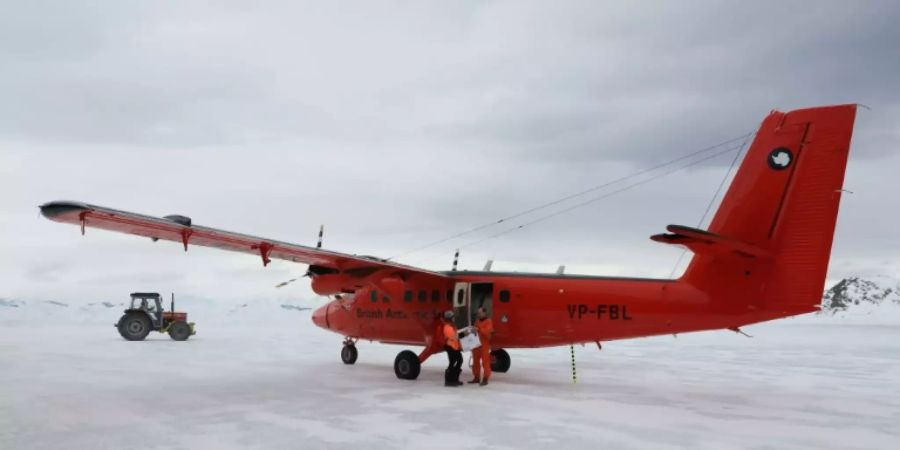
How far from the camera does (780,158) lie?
13078mm

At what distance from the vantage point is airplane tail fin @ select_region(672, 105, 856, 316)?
40.4 feet

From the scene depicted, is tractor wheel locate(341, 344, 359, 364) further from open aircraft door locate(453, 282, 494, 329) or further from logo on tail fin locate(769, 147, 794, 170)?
logo on tail fin locate(769, 147, 794, 170)

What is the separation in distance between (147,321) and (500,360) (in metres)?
20.9

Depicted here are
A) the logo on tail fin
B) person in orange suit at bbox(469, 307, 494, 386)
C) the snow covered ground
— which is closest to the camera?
the snow covered ground

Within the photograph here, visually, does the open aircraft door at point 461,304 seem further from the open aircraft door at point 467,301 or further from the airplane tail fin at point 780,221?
the airplane tail fin at point 780,221

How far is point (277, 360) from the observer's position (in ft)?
70.9

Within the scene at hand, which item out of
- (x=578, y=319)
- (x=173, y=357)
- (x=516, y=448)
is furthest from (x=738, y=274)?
(x=173, y=357)

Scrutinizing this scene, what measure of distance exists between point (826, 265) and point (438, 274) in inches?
351

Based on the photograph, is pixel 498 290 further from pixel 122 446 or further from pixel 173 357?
pixel 173 357

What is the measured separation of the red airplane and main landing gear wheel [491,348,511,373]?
5.99 feet

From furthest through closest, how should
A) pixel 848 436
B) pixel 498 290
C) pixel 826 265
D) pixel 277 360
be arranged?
pixel 277 360, pixel 498 290, pixel 826 265, pixel 848 436

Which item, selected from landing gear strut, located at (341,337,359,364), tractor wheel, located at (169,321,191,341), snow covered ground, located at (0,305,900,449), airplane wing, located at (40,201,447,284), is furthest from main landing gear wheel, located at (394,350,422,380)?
tractor wheel, located at (169,321,191,341)

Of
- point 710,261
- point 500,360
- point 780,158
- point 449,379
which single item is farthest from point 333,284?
point 780,158

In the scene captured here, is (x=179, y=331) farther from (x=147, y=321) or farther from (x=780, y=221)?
(x=780, y=221)
